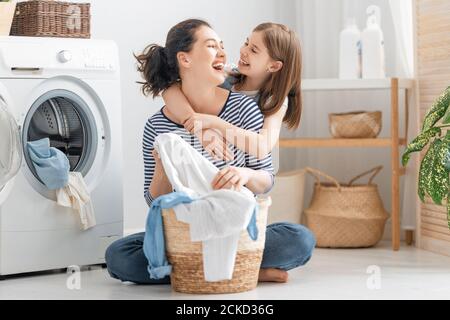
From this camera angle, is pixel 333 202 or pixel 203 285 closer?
pixel 203 285

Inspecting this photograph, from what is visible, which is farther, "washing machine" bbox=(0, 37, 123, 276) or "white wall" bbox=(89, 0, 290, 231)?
"white wall" bbox=(89, 0, 290, 231)

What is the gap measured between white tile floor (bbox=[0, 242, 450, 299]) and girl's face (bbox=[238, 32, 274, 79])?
0.66 m

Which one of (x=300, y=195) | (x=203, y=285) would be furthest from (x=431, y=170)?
(x=300, y=195)

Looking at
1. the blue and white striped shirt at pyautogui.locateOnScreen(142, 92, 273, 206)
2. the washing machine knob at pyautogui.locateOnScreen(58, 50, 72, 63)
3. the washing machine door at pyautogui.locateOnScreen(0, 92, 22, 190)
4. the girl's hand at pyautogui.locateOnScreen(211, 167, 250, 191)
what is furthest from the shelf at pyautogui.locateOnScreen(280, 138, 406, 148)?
the washing machine door at pyautogui.locateOnScreen(0, 92, 22, 190)

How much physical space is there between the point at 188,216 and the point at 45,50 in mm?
899

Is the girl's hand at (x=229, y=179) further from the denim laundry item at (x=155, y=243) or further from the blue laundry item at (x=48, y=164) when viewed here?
the blue laundry item at (x=48, y=164)

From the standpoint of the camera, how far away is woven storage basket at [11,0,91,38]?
302 centimetres

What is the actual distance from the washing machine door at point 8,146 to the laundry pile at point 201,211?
458 millimetres

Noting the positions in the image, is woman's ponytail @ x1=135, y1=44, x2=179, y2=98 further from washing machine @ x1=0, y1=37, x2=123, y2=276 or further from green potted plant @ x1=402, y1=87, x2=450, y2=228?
green potted plant @ x1=402, y1=87, x2=450, y2=228

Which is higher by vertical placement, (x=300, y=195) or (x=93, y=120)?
(x=93, y=120)

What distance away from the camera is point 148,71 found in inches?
107

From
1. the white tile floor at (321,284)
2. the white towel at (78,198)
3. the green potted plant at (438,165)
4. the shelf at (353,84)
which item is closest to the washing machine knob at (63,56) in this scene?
the white towel at (78,198)

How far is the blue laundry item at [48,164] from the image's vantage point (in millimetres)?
2879

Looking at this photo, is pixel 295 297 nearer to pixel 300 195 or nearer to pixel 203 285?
pixel 203 285
